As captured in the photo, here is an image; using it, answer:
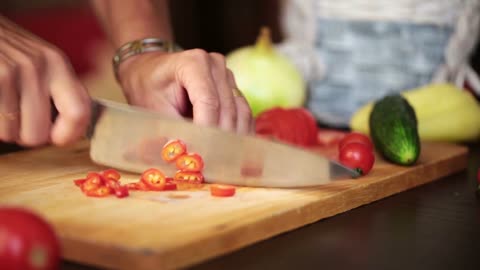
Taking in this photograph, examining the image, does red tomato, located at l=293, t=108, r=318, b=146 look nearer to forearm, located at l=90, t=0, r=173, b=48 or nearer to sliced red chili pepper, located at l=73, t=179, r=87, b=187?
forearm, located at l=90, t=0, r=173, b=48

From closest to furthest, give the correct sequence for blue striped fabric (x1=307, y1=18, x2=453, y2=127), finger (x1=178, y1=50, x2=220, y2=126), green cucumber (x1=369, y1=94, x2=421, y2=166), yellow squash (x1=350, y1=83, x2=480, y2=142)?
1. finger (x1=178, y1=50, x2=220, y2=126)
2. green cucumber (x1=369, y1=94, x2=421, y2=166)
3. yellow squash (x1=350, y1=83, x2=480, y2=142)
4. blue striped fabric (x1=307, y1=18, x2=453, y2=127)

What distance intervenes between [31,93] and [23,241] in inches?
16.2

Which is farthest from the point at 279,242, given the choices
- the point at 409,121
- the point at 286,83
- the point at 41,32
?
the point at 41,32

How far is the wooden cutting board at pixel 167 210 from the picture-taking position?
3.69 ft

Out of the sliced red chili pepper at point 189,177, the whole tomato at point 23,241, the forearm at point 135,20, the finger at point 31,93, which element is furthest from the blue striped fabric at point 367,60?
the whole tomato at point 23,241

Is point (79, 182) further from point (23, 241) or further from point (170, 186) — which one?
point (23, 241)

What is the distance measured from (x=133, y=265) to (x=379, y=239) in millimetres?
393

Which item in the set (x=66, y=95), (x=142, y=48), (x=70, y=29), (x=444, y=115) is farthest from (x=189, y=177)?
(x=70, y=29)

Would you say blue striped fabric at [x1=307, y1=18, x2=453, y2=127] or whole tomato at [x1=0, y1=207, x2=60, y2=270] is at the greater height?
whole tomato at [x1=0, y1=207, x2=60, y2=270]

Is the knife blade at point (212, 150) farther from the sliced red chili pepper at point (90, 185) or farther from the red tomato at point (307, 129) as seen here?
the red tomato at point (307, 129)

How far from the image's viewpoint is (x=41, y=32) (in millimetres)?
3947

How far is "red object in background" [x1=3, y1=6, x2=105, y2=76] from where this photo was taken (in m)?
3.97

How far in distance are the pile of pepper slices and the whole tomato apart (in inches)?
15.5

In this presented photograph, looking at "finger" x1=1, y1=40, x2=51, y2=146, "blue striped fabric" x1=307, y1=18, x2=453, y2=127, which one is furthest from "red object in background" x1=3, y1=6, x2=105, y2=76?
"finger" x1=1, y1=40, x2=51, y2=146
